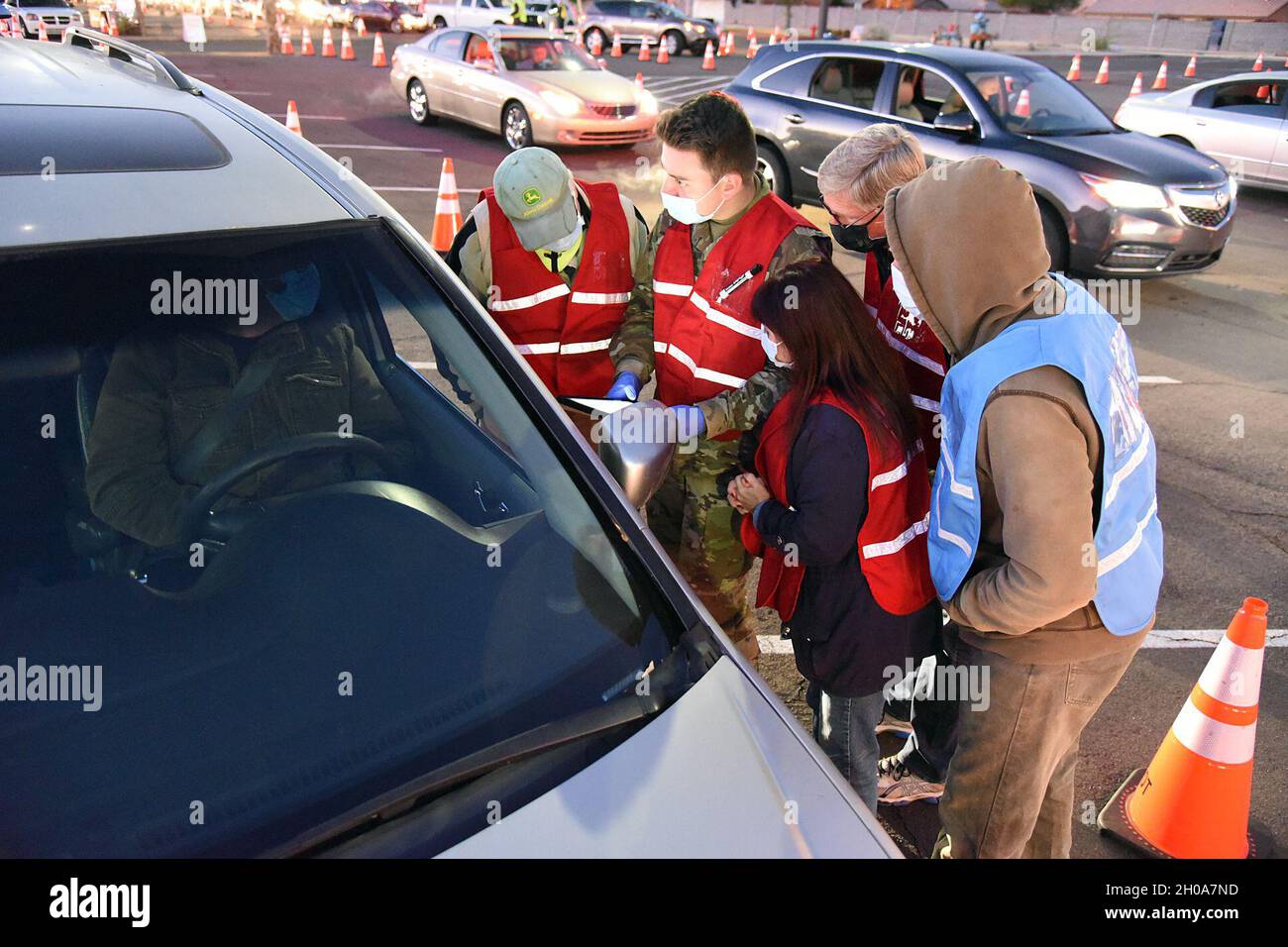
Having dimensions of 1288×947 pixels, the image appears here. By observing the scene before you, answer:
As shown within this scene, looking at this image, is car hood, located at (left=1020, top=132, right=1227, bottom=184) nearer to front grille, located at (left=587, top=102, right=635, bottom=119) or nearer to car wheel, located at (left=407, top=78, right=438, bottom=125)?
front grille, located at (left=587, top=102, right=635, bottom=119)

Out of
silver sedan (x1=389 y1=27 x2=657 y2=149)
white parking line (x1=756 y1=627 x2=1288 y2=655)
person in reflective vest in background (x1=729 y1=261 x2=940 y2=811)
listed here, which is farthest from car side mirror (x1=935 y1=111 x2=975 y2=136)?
person in reflective vest in background (x1=729 y1=261 x2=940 y2=811)

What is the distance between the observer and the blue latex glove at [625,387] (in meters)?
2.86

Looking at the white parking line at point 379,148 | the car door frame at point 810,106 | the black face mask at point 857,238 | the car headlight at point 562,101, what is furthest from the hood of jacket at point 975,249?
the white parking line at point 379,148

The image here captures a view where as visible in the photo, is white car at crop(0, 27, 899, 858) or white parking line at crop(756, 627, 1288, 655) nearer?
white car at crop(0, 27, 899, 858)

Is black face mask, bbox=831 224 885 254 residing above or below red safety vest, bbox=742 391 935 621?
above

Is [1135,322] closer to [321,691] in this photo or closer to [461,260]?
[461,260]

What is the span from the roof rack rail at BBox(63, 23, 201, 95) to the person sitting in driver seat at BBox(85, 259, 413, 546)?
0.73m

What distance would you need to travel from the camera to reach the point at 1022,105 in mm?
8328

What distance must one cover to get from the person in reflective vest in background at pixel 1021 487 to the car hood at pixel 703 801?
66cm

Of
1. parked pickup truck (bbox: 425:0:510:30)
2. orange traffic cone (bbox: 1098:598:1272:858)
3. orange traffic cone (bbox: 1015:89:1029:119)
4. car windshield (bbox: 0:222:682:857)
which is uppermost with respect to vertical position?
parked pickup truck (bbox: 425:0:510:30)

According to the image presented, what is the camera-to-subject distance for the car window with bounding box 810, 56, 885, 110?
9062mm

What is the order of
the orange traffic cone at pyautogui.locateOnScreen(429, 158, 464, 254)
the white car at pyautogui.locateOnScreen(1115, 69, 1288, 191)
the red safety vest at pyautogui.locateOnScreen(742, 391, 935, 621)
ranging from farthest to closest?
the white car at pyautogui.locateOnScreen(1115, 69, 1288, 191) < the orange traffic cone at pyautogui.locateOnScreen(429, 158, 464, 254) < the red safety vest at pyautogui.locateOnScreen(742, 391, 935, 621)

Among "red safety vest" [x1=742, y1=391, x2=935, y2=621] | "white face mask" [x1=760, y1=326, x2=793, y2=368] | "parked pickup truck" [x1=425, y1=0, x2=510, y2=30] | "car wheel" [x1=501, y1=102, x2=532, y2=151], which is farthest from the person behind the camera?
"parked pickup truck" [x1=425, y1=0, x2=510, y2=30]

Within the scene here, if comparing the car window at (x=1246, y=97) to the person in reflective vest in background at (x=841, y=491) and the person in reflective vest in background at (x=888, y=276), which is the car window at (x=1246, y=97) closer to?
the person in reflective vest in background at (x=888, y=276)
